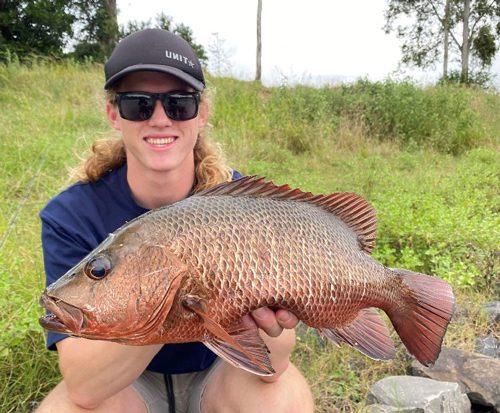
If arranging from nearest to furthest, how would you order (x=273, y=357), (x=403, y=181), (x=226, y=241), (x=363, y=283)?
(x=226, y=241) → (x=363, y=283) → (x=273, y=357) → (x=403, y=181)

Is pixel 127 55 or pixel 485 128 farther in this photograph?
pixel 485 128

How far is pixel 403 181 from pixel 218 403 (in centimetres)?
476

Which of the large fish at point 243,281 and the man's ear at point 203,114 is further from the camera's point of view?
the man's ear at point 203,114

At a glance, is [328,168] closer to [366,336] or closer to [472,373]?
[472,373]

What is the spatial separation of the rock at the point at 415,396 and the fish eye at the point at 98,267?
5.30ft

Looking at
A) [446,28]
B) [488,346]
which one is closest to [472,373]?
[488,346]

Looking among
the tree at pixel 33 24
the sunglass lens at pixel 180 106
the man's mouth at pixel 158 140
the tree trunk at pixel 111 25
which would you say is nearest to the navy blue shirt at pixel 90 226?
the man's mouth at pixel 158 140

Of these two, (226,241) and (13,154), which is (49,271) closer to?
(226,241)

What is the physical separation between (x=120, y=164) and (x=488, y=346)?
7.64ft

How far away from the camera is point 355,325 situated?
5.25ft

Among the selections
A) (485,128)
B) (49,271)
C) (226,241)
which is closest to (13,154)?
(49,271)

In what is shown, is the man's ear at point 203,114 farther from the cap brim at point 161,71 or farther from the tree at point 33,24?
the tree at point 33,24

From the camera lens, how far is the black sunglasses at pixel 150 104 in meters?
1.73

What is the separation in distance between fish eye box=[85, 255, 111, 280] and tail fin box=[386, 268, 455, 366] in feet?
2.89
